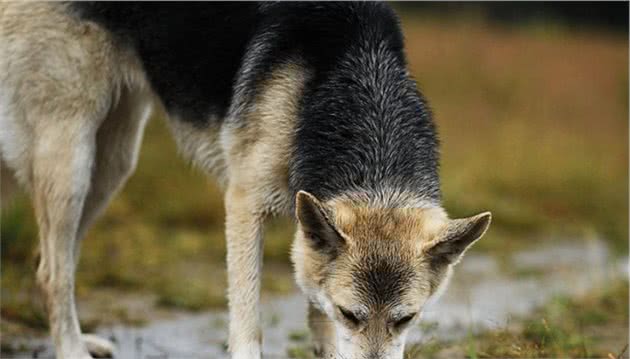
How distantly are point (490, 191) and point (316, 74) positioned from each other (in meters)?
6.38

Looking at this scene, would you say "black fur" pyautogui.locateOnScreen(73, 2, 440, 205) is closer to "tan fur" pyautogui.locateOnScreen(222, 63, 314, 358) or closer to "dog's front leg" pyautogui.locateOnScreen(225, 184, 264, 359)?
"tan fur" pyautogui.locateOnScreen(222, 63, 314, 358)

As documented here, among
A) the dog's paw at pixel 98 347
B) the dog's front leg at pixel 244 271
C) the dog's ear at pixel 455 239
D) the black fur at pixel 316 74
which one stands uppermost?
the black fur at pixel 316 74

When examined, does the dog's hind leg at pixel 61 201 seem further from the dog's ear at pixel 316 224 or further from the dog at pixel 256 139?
the dog's ear at pixel 316 224

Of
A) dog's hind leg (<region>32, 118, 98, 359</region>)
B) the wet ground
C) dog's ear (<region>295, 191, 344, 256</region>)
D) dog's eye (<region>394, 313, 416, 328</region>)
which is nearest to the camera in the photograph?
dog's ear (<region>295, 191, 344, 256</region>)

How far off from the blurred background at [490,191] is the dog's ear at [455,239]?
0.90m

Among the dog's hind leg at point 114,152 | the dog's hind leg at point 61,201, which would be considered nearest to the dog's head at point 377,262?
the dog's hind leg at point 61,201

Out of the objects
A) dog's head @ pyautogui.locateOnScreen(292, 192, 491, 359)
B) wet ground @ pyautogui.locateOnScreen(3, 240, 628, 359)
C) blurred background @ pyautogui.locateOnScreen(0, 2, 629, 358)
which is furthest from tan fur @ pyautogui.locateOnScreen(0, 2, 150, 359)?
dog's head @ pyautogui.locateOnScreen(292, 192, 491, 359)

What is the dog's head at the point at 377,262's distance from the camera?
457 centimetres

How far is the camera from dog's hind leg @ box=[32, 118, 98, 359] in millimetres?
5988

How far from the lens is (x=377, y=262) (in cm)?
459

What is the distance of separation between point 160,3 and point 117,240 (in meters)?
3.08

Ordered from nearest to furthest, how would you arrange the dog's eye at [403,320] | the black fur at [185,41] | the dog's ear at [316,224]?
the dog's ear at [316,224], the dog's eye at [403,320], the black fur at [185,41]

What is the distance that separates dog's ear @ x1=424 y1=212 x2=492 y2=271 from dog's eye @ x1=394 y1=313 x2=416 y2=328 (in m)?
0.24

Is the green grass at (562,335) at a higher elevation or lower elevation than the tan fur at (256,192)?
lower
